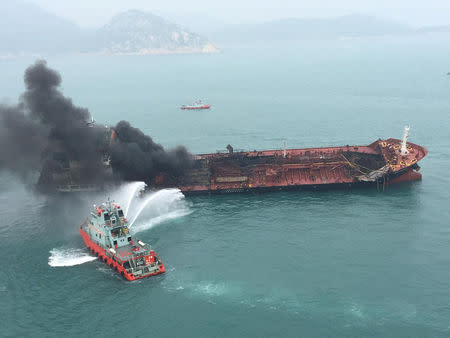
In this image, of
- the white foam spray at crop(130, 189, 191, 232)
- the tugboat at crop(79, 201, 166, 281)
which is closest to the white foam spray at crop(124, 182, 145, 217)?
the white foam spray at crop(130, 189, 191, 232)

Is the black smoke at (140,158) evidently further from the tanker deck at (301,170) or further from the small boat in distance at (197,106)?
the small boat in distance at (197,106)

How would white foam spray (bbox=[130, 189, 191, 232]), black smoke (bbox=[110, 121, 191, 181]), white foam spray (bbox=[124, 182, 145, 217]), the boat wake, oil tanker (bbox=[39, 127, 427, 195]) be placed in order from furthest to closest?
oil tanker (bbox=[39, 127, 427, 195])
black smoke (bbox=[110, 121, 191, 181])
white foam spray (bbox=[124, 182, 145, 217])
white foam spray (bbox=[130, 189, 191, 232])
the boat wake

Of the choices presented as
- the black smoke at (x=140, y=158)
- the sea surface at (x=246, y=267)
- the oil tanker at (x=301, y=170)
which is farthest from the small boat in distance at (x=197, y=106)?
the sea surface at (x=246, y=267)

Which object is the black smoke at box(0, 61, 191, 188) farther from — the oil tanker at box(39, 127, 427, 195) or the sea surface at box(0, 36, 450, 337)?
the sea surface at box(0, 36, 450, 337)

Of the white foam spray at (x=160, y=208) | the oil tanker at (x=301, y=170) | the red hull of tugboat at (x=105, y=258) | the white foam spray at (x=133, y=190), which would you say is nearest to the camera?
the red hull of tugboat at (x=105, y=258)

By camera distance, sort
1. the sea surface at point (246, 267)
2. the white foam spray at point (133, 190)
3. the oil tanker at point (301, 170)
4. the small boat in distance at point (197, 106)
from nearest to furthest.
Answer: the sea surface at point (246, 267) → the white foam spray at point (133, 190) → the oil tanker at point (301, 170) → the small boat in distance at point (197, 106)

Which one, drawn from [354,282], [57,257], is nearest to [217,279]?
[354,282]
